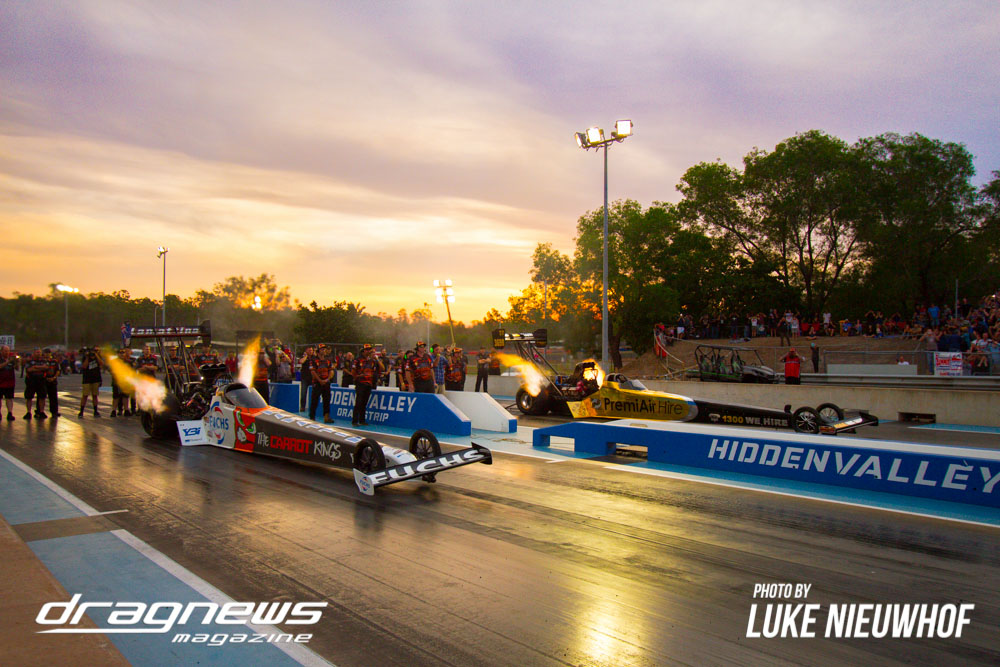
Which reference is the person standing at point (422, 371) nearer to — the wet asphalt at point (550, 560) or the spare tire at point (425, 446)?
the wet asphalt at point (550, 560)

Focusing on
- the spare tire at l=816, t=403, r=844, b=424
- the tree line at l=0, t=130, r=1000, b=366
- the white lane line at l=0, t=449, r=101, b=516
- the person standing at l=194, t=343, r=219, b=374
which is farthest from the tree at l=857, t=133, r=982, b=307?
the white lane line at l=0, t=449, r=101, b=516

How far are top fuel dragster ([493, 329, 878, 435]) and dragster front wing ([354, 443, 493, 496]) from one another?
7.07m

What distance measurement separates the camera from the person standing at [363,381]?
15.9 meters

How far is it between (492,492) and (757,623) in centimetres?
441

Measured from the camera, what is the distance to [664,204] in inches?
1812

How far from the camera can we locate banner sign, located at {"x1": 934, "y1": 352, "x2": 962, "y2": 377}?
763 inches

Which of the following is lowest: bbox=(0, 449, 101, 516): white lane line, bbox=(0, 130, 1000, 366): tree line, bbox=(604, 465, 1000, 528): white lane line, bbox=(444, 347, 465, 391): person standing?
bbox=(0, 449, 101, 516): white lane line

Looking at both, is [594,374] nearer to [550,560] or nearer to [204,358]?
[204,358]

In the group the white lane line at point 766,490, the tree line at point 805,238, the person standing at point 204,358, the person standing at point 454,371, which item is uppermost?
the tree line at point 805,238

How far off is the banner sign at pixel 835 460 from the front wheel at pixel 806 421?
2384mm

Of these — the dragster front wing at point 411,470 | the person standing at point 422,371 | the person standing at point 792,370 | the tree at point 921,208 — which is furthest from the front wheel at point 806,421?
the tree at point 921,208

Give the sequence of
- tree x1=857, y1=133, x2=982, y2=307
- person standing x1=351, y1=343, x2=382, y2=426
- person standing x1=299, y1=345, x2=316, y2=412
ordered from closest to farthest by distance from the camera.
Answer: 1. person standing x1=351, y1=343, x2=382, y2=426
2. person standing x1=299, y1=345, x2=316, y2=412
3. tree x1=857, y1=133, x2=982, y2=307

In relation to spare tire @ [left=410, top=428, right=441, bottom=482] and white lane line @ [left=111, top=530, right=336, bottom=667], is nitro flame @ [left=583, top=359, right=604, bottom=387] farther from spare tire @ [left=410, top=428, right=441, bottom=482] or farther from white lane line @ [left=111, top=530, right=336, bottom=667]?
white lane line @ [left=111, top=530, right=336, bottom=667]

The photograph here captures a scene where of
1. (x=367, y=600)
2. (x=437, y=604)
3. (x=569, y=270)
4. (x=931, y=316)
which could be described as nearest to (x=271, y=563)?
(x=367, y=600)
